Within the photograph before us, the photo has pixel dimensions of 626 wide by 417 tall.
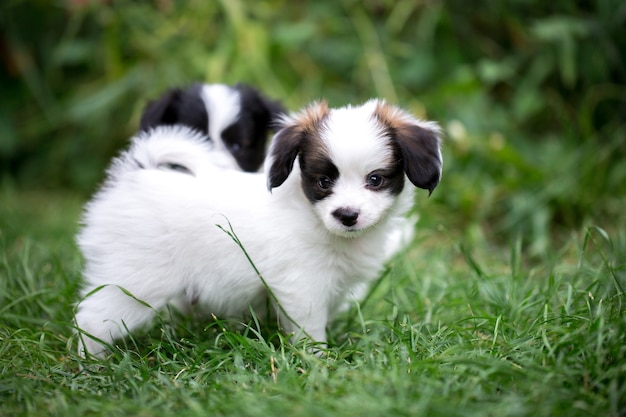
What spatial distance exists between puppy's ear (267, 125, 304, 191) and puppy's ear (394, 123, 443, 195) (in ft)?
1.42

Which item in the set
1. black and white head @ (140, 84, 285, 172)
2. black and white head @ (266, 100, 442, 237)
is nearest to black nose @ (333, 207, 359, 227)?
black and white head @ (266, 100, 442, 237)

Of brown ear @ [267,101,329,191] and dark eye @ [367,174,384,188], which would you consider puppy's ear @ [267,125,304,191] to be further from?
dark eye @ [367,174,384,188]

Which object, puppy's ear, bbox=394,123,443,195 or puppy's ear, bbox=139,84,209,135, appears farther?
puppy's ear, bbox=139,84,209,135

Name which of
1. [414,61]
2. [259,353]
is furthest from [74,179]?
[259,353]

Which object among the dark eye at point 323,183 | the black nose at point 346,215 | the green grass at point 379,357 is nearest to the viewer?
the green grass at point 379,357

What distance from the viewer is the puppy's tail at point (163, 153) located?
3064mm

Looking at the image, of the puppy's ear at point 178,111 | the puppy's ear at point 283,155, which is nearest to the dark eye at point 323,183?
the puppy's ear at point 283,155

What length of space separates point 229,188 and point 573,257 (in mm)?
2442

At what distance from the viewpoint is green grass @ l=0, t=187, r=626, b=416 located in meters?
2.17

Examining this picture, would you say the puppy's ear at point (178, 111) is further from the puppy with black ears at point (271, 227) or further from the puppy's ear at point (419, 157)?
the puppy's ear at point (419, 157)

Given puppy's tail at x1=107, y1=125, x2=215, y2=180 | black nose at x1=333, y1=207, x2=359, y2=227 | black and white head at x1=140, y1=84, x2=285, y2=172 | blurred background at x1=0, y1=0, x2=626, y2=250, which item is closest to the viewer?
black nose at x1=333, y1=207, x2=359, y2=227

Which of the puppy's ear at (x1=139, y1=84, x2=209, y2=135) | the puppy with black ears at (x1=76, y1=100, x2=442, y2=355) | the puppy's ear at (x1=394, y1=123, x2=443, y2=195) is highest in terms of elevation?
the puppy's ear at (x1=139, y1=84, x2=209, y2=135)

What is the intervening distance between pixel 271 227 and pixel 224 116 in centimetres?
104

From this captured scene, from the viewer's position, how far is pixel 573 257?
165 inches
